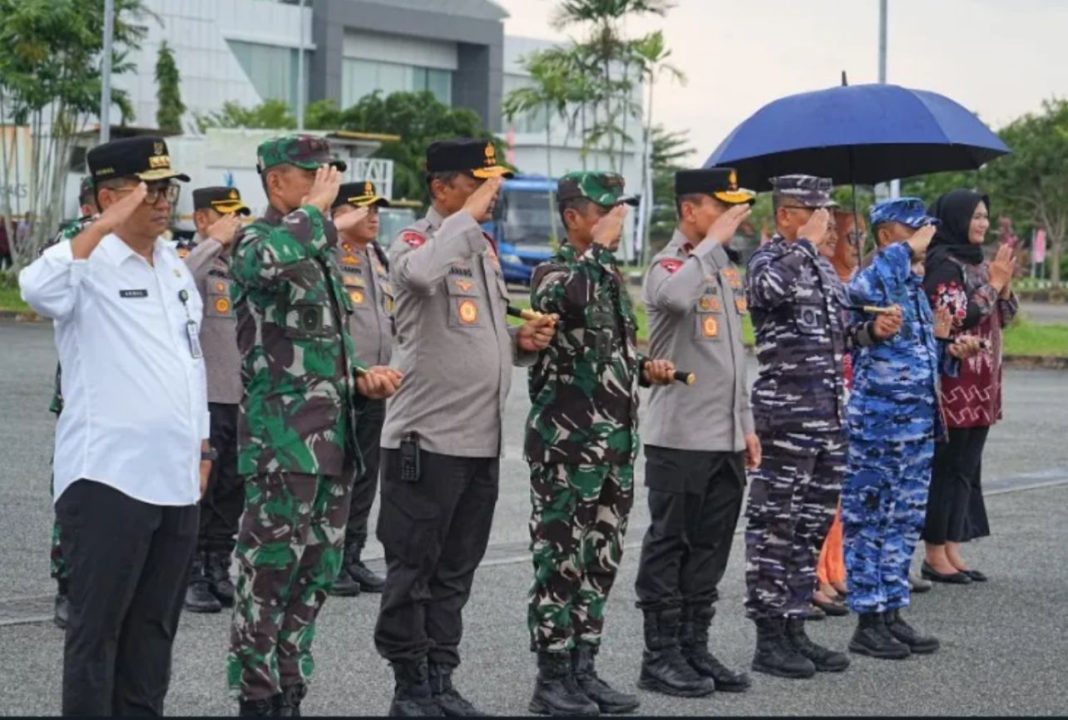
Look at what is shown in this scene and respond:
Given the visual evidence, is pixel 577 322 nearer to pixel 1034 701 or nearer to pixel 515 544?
pixel 1034 701

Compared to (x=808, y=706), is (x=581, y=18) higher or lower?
higher

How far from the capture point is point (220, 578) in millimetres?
9227

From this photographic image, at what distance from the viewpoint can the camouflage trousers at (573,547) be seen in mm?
7266

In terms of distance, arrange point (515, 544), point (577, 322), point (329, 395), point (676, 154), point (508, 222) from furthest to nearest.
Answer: point (676, 154) → point (508, 222) → point (515, 544) → point (577, 322) → point (329, 395)

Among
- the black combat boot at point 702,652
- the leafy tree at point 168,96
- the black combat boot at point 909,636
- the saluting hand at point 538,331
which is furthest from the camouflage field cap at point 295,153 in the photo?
the leafy tree at point 168,96

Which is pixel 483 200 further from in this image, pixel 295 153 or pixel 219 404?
pixel 219 404

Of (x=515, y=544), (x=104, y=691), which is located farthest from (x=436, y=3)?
(x=104, y=691)

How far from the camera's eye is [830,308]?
325 inches

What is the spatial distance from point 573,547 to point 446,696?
2.42 feet

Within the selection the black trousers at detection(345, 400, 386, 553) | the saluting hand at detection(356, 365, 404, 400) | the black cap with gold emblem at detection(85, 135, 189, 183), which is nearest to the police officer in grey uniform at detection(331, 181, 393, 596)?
the black trousers at detection(345, 400, 386, 553)

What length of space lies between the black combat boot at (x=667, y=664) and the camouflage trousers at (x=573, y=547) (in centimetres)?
42

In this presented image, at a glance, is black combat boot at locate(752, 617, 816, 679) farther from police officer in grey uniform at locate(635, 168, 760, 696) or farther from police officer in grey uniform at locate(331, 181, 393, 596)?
police officer in grey uniform at locate(331, 181, 393, 596)

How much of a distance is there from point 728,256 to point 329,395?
229 cm

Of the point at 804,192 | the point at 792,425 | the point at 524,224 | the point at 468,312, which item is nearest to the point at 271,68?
the point at 524,224
